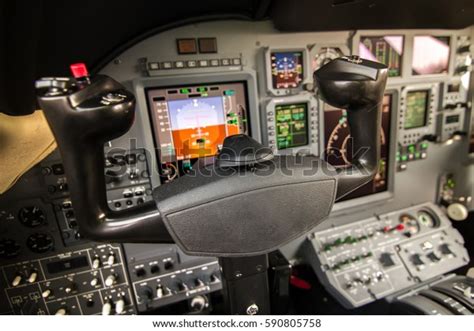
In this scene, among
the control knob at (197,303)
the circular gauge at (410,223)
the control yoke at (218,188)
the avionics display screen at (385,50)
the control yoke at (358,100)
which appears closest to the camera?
the control yoke at (218,188)

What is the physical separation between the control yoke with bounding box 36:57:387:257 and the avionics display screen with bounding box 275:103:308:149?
1.04 metres

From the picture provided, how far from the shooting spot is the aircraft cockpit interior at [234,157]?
1.67 ft

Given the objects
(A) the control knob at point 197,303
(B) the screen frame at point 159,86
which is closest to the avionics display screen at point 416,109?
(B) the screen frame at point 159,86

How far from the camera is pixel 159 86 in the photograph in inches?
53.8

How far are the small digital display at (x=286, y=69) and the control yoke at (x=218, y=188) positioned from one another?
3.33ft

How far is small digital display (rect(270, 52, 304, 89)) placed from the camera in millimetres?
1543

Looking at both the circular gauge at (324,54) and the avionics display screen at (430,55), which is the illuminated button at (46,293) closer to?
the circular gauge at (324,54)

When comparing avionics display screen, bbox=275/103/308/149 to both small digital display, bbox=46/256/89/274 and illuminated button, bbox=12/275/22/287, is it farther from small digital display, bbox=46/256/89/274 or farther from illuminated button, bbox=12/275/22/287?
illuminated button, bbox=12/275/22/287

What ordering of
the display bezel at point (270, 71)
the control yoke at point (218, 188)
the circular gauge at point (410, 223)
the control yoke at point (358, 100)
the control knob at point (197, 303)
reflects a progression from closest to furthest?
the control yoke at point (218, 188) < the control yoke at point (358, 100) < the display bezel at point (270, 71) < the control knob at point (197, 303) < the circular gauge at point (410, 223)

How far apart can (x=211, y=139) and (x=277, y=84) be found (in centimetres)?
52

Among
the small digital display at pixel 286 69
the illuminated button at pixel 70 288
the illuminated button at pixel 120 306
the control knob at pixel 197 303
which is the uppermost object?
the small digital display at pixel 286 69

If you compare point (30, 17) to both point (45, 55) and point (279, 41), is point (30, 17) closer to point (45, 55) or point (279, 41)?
point (45, 55)

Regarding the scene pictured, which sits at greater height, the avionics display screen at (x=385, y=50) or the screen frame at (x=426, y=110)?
the avionics display screen at (x=385, y=50)

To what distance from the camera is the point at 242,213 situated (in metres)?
0.51
